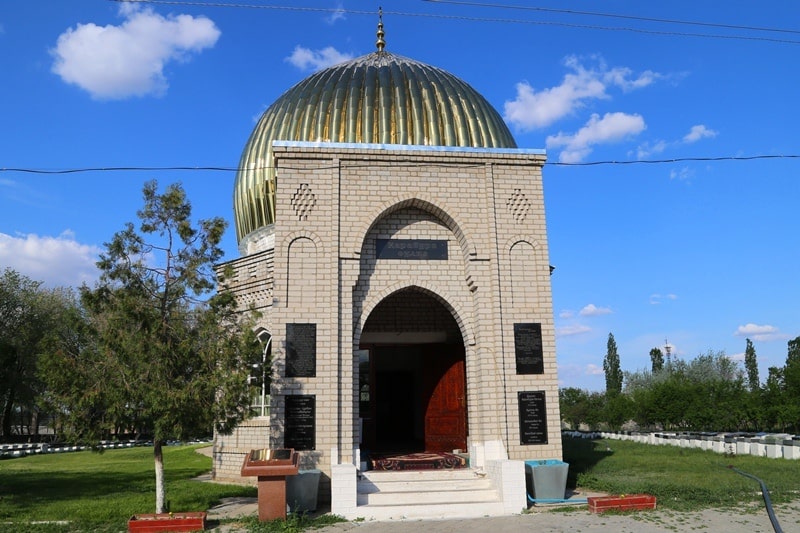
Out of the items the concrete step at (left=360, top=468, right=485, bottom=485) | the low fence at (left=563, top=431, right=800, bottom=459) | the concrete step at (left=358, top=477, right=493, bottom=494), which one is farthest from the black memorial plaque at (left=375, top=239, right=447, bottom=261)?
the low fence at (left=563, top=431, right=800, bottom=459)

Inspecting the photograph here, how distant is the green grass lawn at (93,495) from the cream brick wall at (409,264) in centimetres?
238

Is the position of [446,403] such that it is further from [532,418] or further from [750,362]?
[750,362]

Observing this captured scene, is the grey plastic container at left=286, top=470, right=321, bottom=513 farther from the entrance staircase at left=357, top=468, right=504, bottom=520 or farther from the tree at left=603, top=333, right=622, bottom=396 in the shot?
the tree at left=603, top=333, right=622, bottom=396

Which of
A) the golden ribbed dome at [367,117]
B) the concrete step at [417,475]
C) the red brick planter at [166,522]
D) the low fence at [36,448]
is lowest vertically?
the low fence at [36,448]

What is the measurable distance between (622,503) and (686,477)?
3.98m

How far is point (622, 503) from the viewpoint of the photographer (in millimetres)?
10211

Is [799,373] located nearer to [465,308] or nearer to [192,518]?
[465,308]

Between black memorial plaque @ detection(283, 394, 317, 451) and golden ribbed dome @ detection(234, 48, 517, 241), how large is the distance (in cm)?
703

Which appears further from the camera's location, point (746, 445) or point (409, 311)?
point (746, 445)

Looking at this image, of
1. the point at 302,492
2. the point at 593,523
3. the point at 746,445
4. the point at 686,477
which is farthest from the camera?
the point at 746,445

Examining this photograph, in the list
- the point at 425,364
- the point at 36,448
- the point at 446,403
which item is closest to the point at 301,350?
the point at 446,403

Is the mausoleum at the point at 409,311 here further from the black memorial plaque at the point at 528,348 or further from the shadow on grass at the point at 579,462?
the shadow on grass at the point at 579,462

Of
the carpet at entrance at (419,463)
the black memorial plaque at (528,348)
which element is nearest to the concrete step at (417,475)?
the carpet at entrance at (419,463)

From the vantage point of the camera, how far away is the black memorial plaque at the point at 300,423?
11.4 meters
